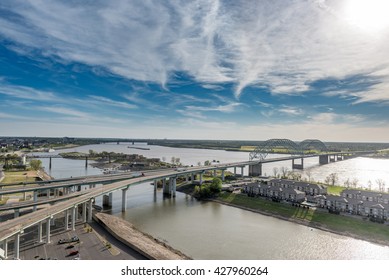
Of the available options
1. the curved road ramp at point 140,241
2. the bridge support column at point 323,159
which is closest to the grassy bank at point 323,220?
the curved road ramp at point 140,241

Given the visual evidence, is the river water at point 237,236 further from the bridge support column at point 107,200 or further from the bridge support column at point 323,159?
the bridge support column at point 323,159

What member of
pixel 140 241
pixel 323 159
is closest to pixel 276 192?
pixel 140 241

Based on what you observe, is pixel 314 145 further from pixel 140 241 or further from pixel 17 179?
pixel 140 241

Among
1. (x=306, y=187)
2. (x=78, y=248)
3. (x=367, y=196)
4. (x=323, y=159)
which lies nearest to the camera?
(x=78, y=248)

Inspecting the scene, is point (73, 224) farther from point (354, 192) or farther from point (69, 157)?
point (69, 157)

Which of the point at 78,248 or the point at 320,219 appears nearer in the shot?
the point at 78,248

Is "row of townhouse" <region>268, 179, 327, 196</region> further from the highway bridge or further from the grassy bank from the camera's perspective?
the highway bridge

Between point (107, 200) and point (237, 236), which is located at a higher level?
point (107, 200)
